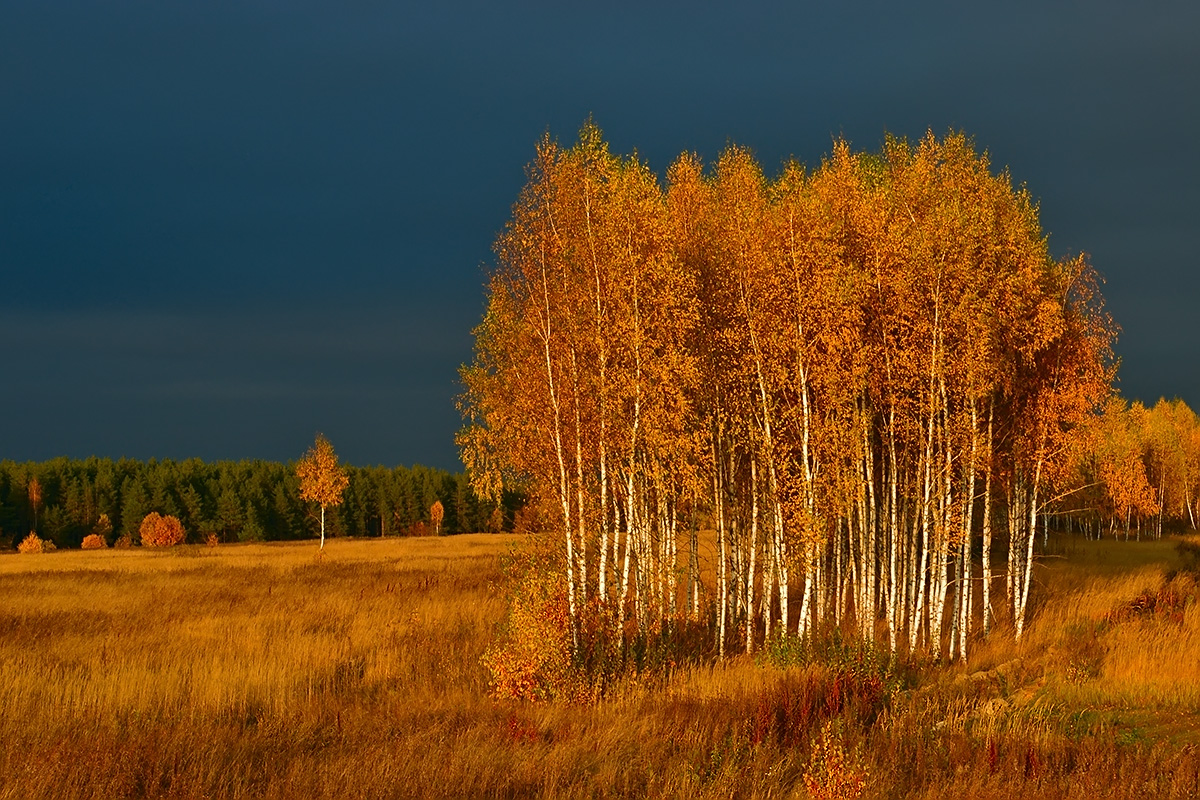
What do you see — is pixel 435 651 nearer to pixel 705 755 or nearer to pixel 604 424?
pixel 604 424

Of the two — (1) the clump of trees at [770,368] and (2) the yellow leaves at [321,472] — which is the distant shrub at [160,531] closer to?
(2) the yellow leaves at [321,472]

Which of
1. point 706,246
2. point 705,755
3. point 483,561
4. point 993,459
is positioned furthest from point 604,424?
point 483,561

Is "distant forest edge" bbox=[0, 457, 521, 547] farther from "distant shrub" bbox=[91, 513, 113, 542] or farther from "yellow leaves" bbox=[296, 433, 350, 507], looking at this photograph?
"yellow leaves" bbox=[296, 433, 350, 507]

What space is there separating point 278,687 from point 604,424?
8445mm

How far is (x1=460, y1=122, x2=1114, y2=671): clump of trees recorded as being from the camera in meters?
20.6

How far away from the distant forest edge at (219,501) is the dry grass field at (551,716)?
71.4m

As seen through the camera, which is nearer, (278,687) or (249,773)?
(249,773)

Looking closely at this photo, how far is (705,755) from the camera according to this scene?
13875 millimetres

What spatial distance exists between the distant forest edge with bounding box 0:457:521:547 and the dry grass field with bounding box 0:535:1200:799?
2810 inches

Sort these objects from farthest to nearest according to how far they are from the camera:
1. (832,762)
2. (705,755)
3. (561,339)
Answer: (561,339)
(705,755)
(832,762)

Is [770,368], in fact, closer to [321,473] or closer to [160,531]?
[321,473]

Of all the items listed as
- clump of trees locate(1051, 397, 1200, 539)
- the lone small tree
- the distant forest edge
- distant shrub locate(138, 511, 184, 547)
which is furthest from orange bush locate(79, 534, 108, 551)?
clump of trees locate(1051, 397, 1200, 539)

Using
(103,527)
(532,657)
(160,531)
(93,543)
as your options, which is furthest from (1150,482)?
(103,527)

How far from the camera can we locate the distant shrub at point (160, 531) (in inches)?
3469
